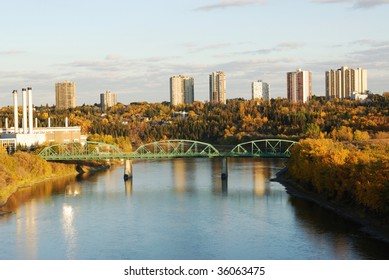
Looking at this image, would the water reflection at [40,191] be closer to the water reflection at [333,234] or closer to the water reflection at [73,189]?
the water reflection at [73,189]

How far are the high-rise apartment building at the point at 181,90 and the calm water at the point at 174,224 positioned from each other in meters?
68.8

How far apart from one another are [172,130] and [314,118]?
13.4 m

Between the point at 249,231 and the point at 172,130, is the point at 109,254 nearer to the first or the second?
the point at 249,231

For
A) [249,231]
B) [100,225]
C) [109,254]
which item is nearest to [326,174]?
[249,231]

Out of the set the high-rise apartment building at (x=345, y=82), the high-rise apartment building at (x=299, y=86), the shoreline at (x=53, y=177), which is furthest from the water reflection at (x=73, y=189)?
the high-rise apartment building at (x=345, y=82)

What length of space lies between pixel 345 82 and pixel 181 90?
1026 inches

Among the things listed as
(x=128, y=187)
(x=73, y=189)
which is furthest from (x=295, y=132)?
(x=73, y=189)

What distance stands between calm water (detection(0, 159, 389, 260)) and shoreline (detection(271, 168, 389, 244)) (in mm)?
286

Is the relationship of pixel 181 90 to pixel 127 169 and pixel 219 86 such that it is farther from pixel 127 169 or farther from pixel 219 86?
pixel 127 169

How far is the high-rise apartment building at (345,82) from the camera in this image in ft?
255

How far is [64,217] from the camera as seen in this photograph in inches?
741

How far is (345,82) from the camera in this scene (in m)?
78.9

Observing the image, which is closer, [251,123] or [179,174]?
[179,174]

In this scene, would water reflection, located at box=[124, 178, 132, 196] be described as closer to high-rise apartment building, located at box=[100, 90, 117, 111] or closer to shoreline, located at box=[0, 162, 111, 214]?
shoreline, located at box=[0, 162, 111, 214]
